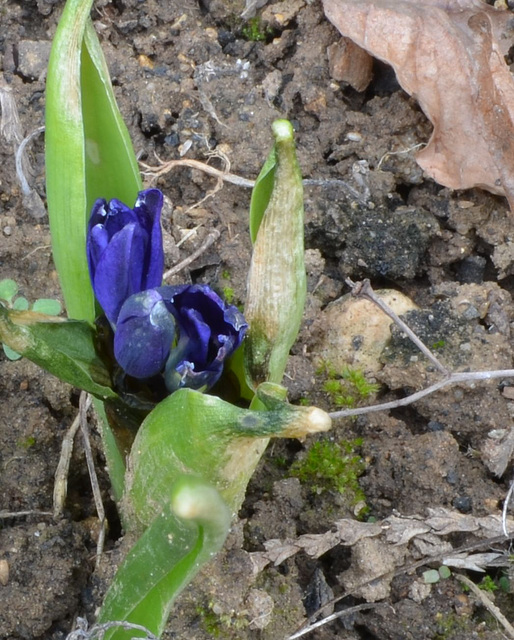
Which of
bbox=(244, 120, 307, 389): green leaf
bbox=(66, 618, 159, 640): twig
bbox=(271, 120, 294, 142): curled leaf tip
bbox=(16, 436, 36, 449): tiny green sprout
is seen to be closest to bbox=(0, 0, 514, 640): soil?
bbox=(16, 436, 36, 449): tiny green sprout

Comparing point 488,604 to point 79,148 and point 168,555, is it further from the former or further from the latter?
point 79,148

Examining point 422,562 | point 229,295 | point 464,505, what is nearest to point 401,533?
point 422,562

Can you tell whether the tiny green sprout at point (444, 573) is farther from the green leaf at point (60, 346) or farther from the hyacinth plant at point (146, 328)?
the green leaf at point (60, 346)

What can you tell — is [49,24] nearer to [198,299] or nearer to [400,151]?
[400,151]

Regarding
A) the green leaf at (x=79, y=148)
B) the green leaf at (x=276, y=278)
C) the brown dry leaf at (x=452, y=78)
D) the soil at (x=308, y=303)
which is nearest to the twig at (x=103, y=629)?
the soil at (x=308, y=303)

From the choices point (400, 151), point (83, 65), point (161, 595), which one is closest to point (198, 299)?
point (161, 595)

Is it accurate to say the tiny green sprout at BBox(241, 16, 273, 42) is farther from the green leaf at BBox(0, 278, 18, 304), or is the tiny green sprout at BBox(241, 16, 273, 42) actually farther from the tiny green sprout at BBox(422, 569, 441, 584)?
the tiny green sprout at BBox(422, 569, 441, 584)
